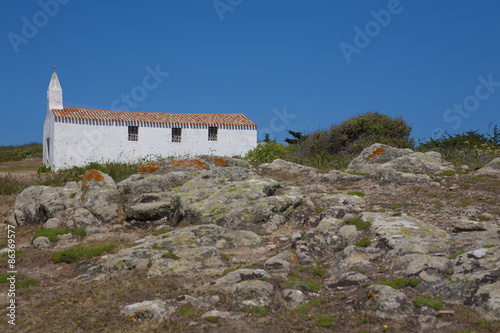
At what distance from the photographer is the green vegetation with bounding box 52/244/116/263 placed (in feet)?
33.7

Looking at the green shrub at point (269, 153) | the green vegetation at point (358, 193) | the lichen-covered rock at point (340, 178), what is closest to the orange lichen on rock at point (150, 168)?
the lichen-covered rock at point (340, 178)

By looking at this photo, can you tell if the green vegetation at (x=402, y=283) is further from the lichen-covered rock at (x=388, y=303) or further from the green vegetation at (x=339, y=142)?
the green vegetation at (x=339, y=142)

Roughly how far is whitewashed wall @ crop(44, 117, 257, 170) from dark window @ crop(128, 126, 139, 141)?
11.3 inches

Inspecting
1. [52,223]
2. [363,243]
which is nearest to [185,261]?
[363,243]

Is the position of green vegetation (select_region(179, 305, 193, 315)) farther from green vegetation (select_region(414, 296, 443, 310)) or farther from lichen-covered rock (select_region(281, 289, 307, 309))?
green vegetation (select_region(414, 296, 443, 310))

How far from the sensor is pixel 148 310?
684cm

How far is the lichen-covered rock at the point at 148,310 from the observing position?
6.76 metres

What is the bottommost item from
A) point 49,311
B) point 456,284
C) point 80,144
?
point 49,311

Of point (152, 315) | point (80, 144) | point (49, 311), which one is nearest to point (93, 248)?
point (49, 311)

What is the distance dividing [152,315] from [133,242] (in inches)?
181

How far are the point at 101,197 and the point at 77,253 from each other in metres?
4.31

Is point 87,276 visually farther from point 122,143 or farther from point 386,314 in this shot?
point 122,143

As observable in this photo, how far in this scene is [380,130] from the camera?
2622 cm

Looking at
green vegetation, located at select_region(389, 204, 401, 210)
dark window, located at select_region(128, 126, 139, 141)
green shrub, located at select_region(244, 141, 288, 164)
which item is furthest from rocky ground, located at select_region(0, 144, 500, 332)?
dark window, located at select_region(128, 126, 139, 141)
